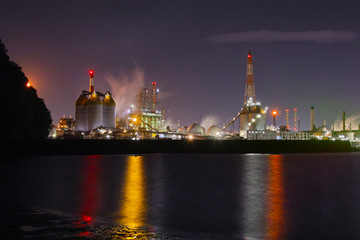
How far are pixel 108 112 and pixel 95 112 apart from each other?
11.9ft

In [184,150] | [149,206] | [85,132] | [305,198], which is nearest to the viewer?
[149,206]

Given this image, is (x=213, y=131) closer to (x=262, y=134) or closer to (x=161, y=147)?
(x=262, y=134)

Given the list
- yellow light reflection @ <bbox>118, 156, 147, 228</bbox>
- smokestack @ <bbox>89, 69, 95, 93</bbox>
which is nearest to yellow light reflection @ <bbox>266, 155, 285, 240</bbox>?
yellow light reflection @ <bbox>118, 156, 147, 228</bbox>

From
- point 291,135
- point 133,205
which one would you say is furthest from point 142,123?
point 133,205

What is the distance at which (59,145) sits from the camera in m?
56.3

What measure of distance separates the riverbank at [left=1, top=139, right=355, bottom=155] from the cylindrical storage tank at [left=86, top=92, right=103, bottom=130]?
31.8 metres

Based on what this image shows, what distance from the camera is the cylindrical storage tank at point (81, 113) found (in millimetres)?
96438

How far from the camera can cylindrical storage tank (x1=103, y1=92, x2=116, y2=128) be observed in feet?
310

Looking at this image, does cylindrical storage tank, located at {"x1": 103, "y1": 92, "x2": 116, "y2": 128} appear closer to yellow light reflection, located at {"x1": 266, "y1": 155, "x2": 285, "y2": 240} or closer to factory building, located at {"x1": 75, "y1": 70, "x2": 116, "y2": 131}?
factory building, located at {"x1": 75, "y1": 70, "x2": 116, "y2": 131}

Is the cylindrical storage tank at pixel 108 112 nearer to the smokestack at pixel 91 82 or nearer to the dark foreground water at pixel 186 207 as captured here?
the smokestack at pixel 91 82

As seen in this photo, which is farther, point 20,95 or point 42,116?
point 42,116

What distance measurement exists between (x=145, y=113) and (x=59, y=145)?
65129mm

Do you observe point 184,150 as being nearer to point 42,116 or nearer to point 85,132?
point 42,116

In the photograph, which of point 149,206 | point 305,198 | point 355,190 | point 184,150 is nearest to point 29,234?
point 149,206
